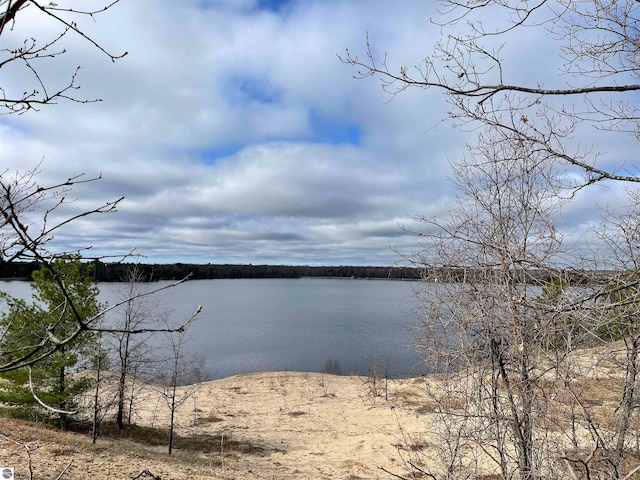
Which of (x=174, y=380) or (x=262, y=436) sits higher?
(x=174, y=380)

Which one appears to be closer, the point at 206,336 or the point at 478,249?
the point at 478,249

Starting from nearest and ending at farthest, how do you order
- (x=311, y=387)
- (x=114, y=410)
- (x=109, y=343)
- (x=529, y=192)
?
1. (x=529, y=192)
2. (x=109, y=343)
3. (x=114, y=410)
4. (x=311, y=387)

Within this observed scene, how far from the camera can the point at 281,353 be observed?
42125 millimetres

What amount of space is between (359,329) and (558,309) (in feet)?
175

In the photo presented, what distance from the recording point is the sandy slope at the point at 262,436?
10484 mm

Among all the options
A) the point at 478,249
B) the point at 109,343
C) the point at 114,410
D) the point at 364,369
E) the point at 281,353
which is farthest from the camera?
the point at 281,353

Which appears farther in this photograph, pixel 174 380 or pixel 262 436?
pixel 262 436

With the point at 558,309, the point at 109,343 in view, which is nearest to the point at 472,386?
the point at 558,309

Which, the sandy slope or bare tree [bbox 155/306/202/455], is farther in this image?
bare tree [bbox 155/306/202/455]

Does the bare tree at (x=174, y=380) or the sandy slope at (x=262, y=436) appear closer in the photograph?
the sandy slope at (x=262, y=436)

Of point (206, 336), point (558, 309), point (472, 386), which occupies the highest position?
point (558, 309)

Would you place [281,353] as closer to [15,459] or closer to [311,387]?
[311,387]

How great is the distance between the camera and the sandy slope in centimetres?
1048

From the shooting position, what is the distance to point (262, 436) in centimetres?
1780
